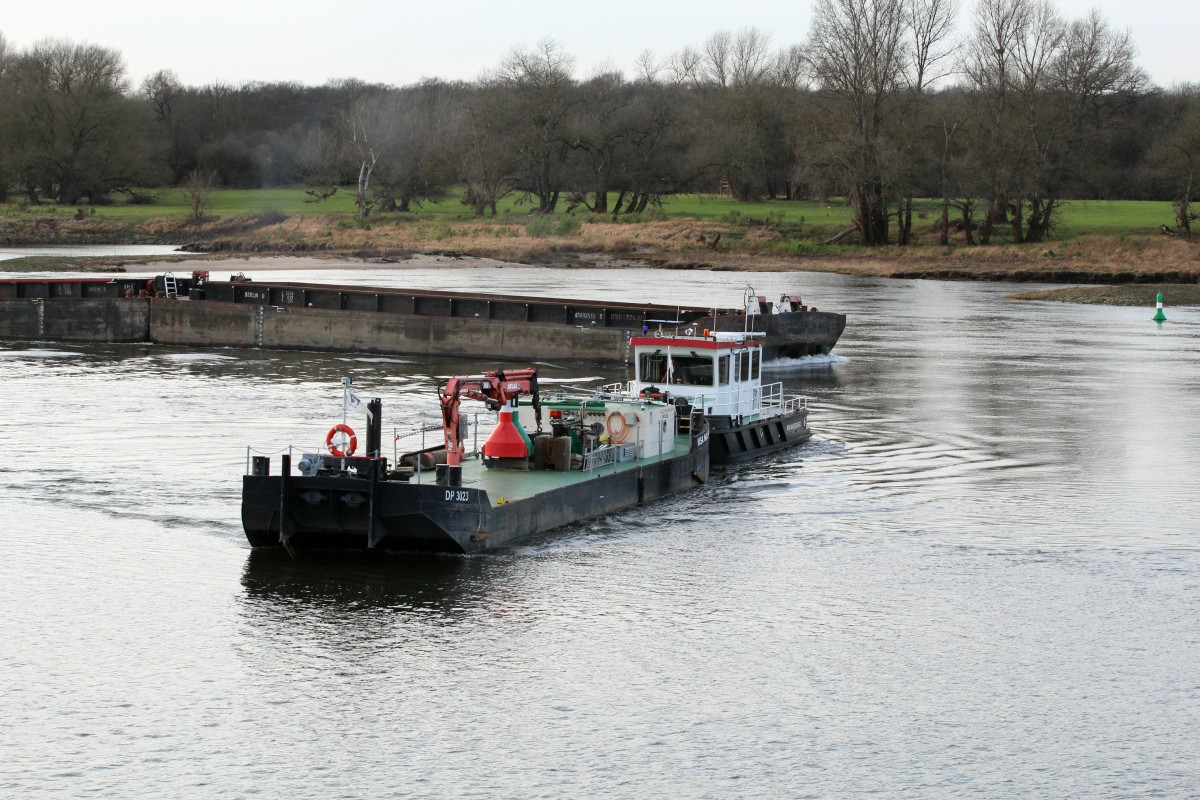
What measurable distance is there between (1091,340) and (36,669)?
52869 mm

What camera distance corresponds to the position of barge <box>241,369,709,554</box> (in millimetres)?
24781

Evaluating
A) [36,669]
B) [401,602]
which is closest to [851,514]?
[401,602]

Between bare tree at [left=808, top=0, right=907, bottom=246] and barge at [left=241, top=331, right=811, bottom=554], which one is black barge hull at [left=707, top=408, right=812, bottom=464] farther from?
bare tree at [left=808, top=0, right=907, bottom=246]

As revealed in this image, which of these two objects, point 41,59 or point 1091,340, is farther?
point 41,59

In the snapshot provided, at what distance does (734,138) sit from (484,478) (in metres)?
104

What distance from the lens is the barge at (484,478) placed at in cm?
2478

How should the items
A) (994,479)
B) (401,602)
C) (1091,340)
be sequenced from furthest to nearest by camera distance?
(1091,340) < (994,479) < (401,602)

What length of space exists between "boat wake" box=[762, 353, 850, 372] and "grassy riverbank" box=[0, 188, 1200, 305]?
34.7m

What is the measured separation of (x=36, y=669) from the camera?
2039cm

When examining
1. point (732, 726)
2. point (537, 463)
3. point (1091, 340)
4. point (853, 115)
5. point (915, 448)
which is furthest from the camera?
point (853, 115)

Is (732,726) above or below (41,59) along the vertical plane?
below

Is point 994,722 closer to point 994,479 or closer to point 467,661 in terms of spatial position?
point 467,661

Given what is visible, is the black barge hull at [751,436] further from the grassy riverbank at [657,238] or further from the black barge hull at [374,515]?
the grassy riverbank at [657,238]

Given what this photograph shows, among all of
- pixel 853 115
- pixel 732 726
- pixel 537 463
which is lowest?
pixel 732 726
